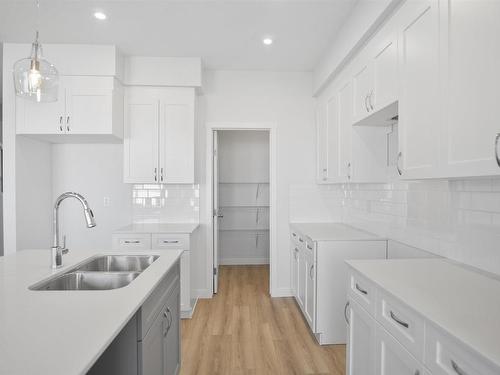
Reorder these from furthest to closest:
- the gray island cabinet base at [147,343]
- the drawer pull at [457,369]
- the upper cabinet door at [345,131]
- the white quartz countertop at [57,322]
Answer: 1. the upper cabinet door at [345,131]
2. the gray island cabinet base at [147,343]
3. the drawer pull at [457,369]
4. the white quartz countertop at [57,322]

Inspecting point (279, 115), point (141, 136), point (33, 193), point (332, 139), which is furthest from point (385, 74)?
point (33, 193)

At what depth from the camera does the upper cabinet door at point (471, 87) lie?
112 centimetres

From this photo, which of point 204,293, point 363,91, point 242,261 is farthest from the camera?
point 242,261

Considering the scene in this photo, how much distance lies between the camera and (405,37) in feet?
5.64

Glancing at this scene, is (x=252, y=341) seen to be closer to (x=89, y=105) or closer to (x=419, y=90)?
(x=419, y=90)

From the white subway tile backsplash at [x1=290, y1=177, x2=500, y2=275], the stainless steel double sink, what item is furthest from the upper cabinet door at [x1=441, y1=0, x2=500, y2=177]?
the stainless steel double sink

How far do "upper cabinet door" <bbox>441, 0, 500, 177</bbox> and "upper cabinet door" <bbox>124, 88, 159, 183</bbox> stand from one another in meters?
2.79

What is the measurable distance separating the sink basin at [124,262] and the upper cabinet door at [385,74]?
179cm

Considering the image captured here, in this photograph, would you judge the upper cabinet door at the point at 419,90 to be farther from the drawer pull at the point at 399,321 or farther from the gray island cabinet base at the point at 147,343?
the gray island cabinet base at the point at 147,343

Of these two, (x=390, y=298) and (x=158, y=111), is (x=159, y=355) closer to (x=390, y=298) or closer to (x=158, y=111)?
(x=390, y=298)

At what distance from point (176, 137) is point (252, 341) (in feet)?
7.19

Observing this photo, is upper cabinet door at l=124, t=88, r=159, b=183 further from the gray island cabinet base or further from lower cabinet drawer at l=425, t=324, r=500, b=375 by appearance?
lower cabinet drawer at l=425, t=324, r=500, b=375

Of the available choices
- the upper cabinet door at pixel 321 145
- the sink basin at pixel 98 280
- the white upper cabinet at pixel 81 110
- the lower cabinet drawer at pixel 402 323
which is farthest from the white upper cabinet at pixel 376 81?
the white upper cabinet at pixel 81 110

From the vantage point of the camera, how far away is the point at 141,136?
3379 millimetres
